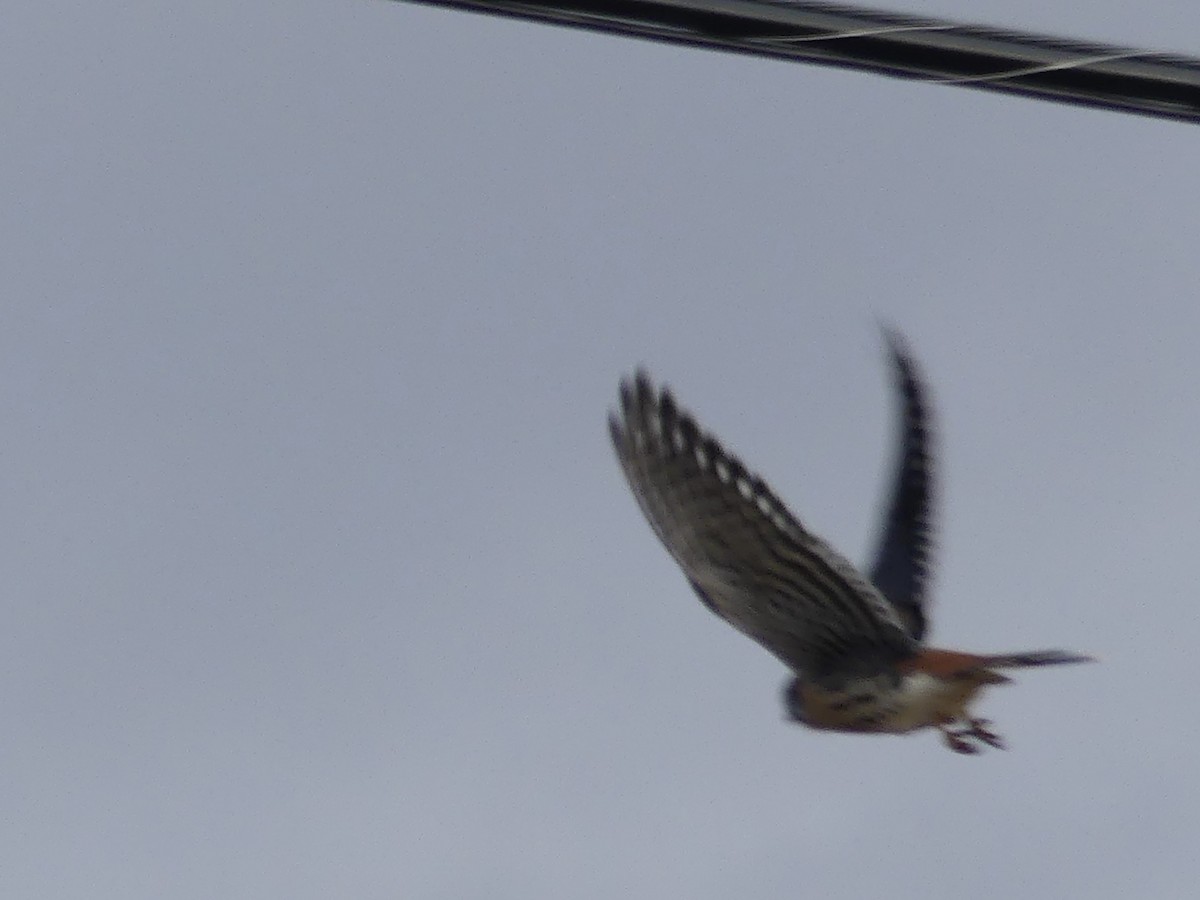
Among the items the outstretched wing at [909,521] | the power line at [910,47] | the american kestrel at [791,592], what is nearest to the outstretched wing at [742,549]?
the american kestrel at [791,592]

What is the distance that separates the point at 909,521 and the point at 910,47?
3719mm

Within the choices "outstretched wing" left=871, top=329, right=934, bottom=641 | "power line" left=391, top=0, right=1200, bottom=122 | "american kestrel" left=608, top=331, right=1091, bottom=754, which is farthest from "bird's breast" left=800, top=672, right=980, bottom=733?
"power line" left=391, top=0, right=1200, bottom=122

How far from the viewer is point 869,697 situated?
24.4 ft

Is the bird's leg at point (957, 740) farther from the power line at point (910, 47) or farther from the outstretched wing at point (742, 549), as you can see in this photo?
the power line at point (910, 47)

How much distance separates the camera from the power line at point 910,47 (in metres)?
4.74

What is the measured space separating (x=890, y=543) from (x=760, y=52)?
147 inches

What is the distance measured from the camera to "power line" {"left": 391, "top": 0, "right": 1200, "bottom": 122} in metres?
4.74

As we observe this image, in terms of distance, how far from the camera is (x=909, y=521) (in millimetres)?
8297

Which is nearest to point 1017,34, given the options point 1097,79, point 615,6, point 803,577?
point 1097,79

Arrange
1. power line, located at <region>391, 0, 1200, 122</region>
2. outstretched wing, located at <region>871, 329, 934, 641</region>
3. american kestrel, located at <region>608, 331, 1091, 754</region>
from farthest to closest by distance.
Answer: outstretched wing, located at <region>871, 329, 934, 641</region>
american kestrel, located at <region>608, 331, 1091, 754</region>
power line, located at <region>391, 0, 1200, 122</region>

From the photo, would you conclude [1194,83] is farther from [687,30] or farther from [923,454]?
[923,454]

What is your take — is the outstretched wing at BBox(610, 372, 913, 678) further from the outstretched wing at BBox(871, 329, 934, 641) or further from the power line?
the power line

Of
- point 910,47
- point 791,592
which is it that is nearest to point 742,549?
point 791,592

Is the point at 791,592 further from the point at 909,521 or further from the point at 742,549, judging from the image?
the point at 909,521
